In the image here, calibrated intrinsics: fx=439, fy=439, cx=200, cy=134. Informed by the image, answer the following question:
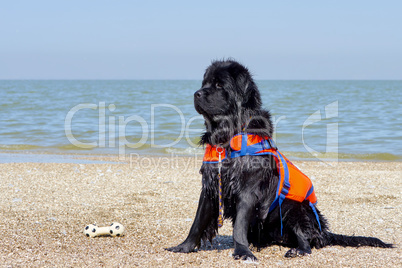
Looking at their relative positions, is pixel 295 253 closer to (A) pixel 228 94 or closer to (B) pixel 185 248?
(B) pixel 185 248

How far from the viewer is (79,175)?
749 centimetres

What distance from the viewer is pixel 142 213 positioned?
17.1ft

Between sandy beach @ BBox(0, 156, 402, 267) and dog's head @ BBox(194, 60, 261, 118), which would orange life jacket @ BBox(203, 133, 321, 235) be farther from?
sandy beach @ BBox(0, 156, 402, 267)

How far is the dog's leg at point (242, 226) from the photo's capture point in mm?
3457

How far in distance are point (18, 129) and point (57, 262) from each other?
40.2ft

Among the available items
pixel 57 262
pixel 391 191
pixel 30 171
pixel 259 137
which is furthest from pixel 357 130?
pixel 57 262

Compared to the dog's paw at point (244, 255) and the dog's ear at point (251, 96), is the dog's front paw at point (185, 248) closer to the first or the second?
the dog's paw at point (244, 255)

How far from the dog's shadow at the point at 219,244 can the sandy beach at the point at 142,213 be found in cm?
1

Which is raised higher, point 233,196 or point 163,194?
point 233,196

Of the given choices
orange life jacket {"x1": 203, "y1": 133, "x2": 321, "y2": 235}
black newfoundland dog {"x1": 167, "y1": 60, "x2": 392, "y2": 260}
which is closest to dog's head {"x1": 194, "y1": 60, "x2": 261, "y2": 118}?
black newfoundland dog {"x1": 167, "y1": 60, "x2": 392, "y2": 260}

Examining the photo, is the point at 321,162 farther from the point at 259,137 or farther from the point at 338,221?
the point at 259,137

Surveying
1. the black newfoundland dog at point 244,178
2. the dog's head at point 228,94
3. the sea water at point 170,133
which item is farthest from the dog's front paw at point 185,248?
the sea water at point 170,133

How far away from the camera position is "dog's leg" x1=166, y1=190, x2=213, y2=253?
369 centimetres

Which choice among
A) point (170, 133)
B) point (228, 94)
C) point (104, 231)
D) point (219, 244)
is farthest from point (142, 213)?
point (170, 133)
